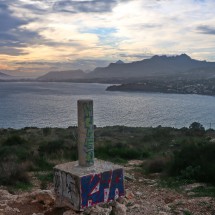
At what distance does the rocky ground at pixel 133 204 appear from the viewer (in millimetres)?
8047

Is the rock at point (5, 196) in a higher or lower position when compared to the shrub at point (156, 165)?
higher

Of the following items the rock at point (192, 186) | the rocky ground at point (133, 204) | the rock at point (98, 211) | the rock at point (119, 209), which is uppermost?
the rock at point (98, 211)

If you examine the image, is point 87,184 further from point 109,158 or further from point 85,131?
point 109,158

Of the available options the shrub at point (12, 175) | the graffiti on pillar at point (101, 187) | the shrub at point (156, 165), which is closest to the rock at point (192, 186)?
the shrub at point (156, 165)

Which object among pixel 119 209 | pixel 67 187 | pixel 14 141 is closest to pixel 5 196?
pixel 67 187

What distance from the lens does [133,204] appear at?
932 centimetres

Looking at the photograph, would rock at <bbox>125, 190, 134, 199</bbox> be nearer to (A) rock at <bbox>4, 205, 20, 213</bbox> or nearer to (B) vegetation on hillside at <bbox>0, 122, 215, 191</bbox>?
(B) vegetation on hillside at <bbox>0, 122, 215, 191</bbox>

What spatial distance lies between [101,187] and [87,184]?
388mm

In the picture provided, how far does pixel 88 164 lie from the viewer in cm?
823

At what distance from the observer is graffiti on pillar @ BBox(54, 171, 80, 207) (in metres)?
7.74

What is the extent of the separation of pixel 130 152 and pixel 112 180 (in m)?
9.56

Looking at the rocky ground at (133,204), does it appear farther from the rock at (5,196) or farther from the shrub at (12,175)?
the shrub at (12,175)

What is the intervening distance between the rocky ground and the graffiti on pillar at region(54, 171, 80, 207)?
27 centimetres

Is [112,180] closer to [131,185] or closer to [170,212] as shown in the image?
[170,212]
